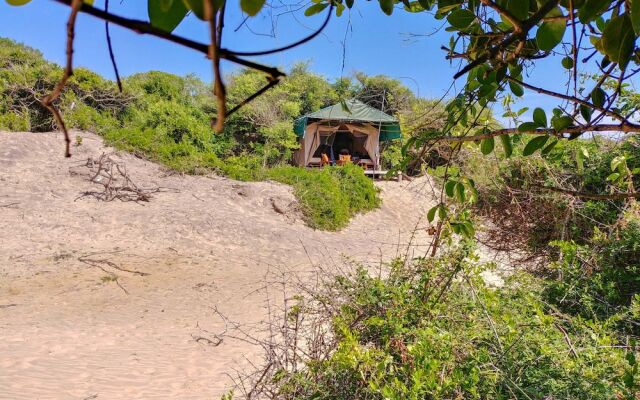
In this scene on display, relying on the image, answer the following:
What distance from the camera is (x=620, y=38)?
20.6 inches

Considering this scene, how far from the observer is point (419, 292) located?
9.01 feet

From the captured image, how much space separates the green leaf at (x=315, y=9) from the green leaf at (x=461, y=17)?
0.93 feet

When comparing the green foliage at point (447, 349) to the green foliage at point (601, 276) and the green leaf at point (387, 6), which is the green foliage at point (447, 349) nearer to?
the green foliage at point (601, 276)

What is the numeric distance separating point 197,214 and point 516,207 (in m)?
6.58

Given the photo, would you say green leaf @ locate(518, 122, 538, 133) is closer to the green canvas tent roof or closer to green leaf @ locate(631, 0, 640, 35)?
green leaf @ locate(631, 0, 640, 35)

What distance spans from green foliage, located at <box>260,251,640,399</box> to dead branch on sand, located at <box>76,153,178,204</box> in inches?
334

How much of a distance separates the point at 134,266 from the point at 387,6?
7.23 m

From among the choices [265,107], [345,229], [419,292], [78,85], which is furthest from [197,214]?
[265,107]

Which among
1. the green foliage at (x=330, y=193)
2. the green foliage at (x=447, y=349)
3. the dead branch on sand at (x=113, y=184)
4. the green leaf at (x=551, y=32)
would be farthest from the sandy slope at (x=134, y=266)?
the green leaf at (x=551, y=32)

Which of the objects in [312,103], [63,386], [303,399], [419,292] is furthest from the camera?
[312,103]

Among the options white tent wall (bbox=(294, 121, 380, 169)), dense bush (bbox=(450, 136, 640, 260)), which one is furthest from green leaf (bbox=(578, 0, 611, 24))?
white tent wall (bbox=(294, 121, 380, 169))

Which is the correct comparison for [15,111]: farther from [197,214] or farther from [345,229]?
[345,229]

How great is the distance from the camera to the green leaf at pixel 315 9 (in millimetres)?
940

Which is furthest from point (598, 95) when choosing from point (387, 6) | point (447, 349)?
point (447, 349)
